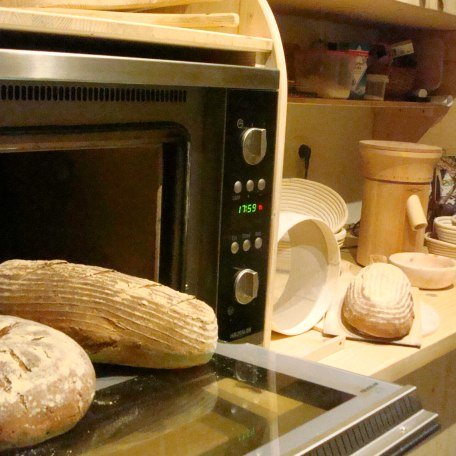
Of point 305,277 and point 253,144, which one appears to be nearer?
point 253,144

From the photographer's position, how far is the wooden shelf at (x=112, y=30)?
1.85ft

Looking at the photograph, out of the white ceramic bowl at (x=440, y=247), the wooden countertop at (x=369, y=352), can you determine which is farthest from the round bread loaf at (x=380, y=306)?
the white ceramic bowl at (x=440, y=247)

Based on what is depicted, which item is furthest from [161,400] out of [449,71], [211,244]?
[449,71]

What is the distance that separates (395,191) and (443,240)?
215mm

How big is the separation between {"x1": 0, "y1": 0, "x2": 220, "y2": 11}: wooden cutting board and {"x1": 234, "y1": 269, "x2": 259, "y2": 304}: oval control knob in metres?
0.36

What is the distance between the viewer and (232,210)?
2.50 ft

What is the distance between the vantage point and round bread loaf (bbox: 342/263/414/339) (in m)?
1.00

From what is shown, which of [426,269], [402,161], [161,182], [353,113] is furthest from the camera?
[353,113]

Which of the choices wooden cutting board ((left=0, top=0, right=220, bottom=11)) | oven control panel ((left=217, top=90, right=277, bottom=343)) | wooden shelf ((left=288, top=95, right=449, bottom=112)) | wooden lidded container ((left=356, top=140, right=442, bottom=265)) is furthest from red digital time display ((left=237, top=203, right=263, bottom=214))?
wooden lidded container ((left=356, top=140, right=442, bottom=265))

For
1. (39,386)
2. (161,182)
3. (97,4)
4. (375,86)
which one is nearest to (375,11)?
(375,86)

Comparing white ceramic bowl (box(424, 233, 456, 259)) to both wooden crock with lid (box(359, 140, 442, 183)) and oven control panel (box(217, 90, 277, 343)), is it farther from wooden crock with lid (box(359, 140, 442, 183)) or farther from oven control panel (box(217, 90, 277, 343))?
oven control panel (box(217, 90, 277, 343))

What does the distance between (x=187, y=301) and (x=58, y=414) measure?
19 cm

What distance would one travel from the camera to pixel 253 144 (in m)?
0.76

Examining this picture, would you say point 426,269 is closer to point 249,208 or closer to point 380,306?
point 380,306
